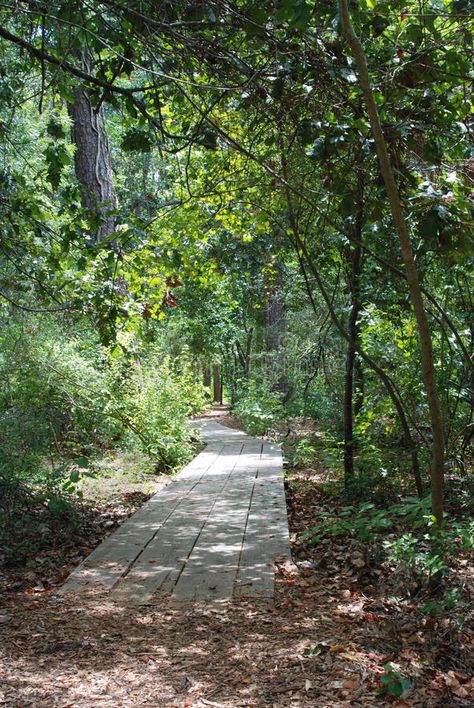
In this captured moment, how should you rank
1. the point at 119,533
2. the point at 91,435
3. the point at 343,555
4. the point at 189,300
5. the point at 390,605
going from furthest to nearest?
the point at 189,300, the point at 91,435, the point at 119,533, the point at 343,555, the point at 390,605

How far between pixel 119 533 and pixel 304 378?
8.95m

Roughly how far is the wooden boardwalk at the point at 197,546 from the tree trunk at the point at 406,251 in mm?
1477

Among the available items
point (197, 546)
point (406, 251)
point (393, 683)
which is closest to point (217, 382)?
point (197, 546)

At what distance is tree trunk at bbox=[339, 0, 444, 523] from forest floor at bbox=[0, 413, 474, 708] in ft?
2.62

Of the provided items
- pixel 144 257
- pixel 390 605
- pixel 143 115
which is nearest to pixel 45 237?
pixel 144 257

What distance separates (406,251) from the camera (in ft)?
10.3

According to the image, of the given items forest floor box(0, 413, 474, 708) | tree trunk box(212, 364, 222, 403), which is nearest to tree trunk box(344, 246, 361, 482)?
forest floor box(0, 413, 474, 708)

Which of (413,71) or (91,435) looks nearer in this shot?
(413,71)

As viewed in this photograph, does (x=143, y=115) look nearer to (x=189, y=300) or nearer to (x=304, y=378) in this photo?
(x=304, y=378)

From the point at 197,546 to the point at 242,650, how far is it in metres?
1.89

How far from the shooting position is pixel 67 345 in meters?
9.62

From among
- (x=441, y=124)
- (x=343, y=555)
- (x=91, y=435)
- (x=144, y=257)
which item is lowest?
(x=343, y=555)

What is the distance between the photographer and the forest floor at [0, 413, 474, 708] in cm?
284

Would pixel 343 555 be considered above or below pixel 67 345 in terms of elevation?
below
